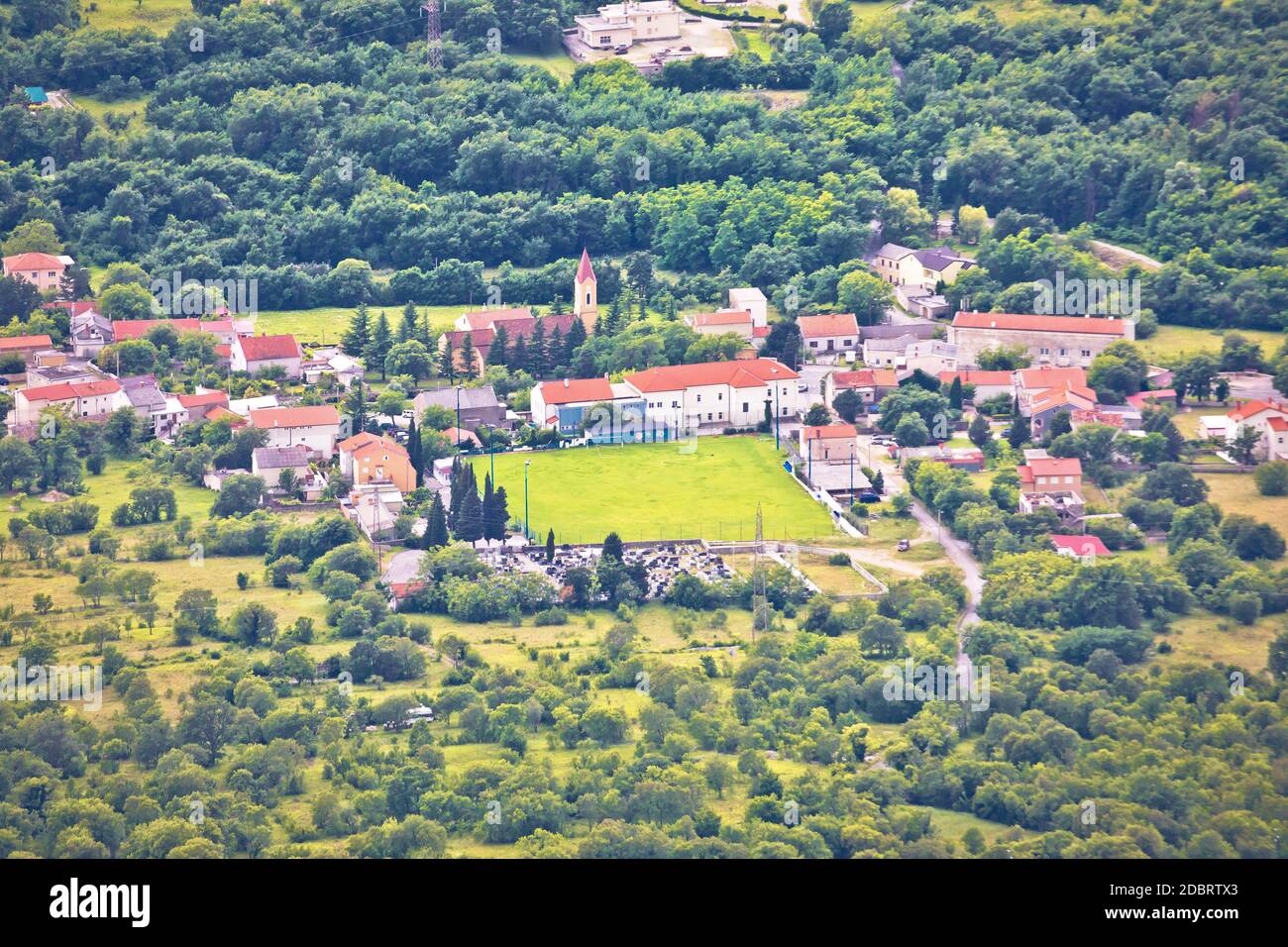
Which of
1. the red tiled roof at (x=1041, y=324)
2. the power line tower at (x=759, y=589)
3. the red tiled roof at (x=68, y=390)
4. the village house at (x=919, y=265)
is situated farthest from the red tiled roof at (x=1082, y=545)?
the red tiled roof at (x=68, y=390)

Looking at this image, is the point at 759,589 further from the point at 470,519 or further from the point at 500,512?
the point at 470,519

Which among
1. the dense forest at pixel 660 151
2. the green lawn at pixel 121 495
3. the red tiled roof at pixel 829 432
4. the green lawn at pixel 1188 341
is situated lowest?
the green lawn at pixel 121 495

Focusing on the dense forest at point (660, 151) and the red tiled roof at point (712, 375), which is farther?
the dense forest at point (660, 151)

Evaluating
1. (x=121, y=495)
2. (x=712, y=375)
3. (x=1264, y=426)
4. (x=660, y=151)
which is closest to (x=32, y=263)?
(x=121, y=495)

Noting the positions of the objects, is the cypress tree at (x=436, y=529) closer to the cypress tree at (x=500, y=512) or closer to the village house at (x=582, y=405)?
the cypress tree at (x=500, y=512)

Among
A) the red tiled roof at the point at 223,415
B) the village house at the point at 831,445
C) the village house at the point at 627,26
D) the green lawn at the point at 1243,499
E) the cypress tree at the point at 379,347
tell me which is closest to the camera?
the green lawn at the point at 1243,499

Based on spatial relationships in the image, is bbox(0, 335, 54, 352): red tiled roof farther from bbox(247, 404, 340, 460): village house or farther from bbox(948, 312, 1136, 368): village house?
bbox(948, 312, 1136, 368): village house
